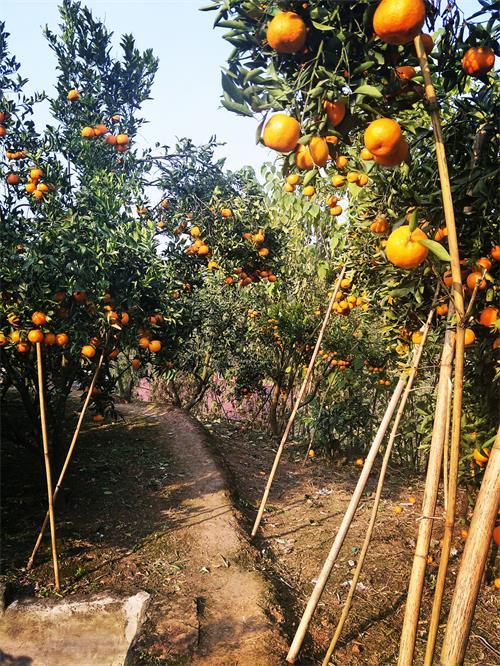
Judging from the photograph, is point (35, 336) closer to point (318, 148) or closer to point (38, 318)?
point (38, 318)

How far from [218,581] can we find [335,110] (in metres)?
3.72

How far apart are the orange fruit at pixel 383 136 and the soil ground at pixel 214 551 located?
2.98m

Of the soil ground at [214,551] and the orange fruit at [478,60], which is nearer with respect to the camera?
the orange fruit at [478,60]

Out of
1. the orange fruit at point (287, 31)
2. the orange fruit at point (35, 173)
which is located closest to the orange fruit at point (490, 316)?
the orange fruit at point (287, 31)

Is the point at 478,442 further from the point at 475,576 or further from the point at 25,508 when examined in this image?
the point at 25,508

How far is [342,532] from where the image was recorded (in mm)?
2650

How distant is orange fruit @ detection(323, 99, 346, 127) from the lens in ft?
4.62

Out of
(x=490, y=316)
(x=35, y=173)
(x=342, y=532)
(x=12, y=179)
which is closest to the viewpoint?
(x=490, y=316)

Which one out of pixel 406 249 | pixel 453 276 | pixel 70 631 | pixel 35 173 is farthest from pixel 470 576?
pixel 35 173

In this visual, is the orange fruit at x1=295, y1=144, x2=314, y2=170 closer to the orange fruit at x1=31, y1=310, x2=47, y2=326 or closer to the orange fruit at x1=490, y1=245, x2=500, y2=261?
the orange fruit at x1=490, y1=245, x2=500, y2=261

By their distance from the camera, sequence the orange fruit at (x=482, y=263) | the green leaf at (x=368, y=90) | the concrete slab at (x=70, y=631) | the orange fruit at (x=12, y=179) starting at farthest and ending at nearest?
1. the orange fruit at (x=12, y=179)
2. the concrete slab at (x=70, y=631)
3. the orange fruit at (x=482, y=263)
4. the green leaf at (x=368, y=90)

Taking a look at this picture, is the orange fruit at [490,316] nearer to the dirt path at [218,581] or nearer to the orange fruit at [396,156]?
the orange fruit at [396,156]

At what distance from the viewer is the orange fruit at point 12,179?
3986mm

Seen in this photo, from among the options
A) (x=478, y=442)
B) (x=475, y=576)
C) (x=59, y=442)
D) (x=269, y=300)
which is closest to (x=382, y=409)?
(x=269, y=300)
